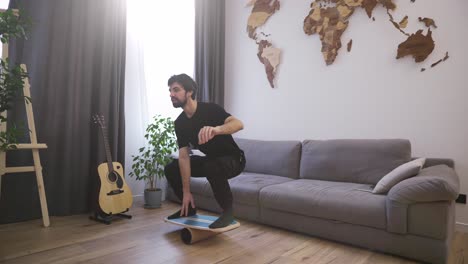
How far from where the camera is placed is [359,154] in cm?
255

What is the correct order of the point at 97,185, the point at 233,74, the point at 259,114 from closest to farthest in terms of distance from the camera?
the point at 97,185
the point at 259,114
the point at 233,74

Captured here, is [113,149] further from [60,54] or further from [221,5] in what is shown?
[221,5]

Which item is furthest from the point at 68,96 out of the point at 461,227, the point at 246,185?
the point at 461,227

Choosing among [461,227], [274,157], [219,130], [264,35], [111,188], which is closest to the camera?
[219,130]

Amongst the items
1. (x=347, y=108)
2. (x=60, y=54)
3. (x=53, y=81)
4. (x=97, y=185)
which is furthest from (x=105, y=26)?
(x=347, y=108)

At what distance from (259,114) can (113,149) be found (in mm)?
1721

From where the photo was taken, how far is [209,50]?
3846 mm

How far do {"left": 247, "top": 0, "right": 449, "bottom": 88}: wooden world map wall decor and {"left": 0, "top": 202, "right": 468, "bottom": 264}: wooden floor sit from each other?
1.57 m

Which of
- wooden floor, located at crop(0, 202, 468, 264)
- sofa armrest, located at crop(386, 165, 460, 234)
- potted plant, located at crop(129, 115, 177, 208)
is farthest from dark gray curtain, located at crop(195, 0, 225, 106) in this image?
sofa armrest, located at crop(386, 165, 460, 234)

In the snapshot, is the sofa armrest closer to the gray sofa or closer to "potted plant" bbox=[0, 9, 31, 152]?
the gray sofa

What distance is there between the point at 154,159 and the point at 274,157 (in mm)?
1213

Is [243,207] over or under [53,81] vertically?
under

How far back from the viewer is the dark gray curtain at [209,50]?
377 centimetres

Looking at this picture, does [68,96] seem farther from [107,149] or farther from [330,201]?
[330,201]
